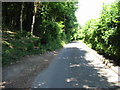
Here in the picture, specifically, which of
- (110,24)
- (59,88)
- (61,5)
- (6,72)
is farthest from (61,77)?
(61,5)

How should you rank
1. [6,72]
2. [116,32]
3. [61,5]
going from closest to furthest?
[6,72] < [116,32] < [61,5]

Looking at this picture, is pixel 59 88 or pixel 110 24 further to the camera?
pixel 110 24

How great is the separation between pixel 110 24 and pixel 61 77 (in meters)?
5.18

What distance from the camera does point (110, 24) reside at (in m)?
9.31

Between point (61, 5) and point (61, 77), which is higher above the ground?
point (61, 5)

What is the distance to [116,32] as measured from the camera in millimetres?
8484

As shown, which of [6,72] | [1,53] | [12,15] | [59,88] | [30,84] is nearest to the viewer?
[59,88]

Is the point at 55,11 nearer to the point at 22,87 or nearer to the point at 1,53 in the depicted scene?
the point at 1,53

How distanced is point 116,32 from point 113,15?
118cm

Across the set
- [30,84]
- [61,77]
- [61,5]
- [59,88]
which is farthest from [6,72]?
[61,5]

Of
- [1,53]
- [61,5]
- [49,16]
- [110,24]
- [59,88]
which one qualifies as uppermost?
[61,5]

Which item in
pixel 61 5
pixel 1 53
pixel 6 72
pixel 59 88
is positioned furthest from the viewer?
pixel 61 5

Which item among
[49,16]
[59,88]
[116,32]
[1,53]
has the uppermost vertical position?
[49,16]

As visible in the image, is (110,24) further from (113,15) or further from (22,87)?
(22,87)
